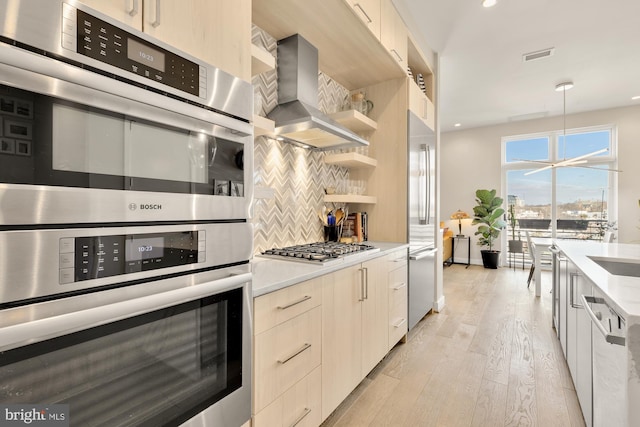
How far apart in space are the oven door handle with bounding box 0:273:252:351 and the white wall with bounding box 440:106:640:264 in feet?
22.6

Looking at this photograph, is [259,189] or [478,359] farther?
[478,359]

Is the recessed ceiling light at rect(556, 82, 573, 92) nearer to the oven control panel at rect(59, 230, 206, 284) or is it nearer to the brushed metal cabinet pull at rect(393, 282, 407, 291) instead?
the brushed metal cabinet pull at rect(393, 282, 407, 291)

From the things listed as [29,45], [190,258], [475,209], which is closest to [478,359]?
[190,258]

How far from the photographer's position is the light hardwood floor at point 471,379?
5.62 ft

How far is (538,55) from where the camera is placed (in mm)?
3469

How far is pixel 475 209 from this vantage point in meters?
6.16

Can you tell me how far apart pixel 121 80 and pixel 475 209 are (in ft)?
21.6

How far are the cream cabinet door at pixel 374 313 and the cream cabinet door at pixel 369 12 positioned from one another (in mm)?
1581

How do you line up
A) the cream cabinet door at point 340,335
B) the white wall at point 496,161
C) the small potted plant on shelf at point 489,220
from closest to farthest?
the cream cabinet door at point 340,335 → the white wall at point 496,161 → the small potted plant on shelf at point 489,220

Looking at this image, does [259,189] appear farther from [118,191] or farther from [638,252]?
[638,252]

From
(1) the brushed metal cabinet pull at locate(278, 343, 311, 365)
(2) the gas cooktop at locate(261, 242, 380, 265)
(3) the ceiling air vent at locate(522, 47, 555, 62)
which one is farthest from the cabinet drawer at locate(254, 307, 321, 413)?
(3) the ceiling air vent at locate(522, 47, 555, 62)

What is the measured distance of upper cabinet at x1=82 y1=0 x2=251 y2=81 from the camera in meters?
0.82

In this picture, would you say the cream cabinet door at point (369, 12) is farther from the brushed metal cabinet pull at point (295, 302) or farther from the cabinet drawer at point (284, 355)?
the cabinet drawer at point (284, 355)

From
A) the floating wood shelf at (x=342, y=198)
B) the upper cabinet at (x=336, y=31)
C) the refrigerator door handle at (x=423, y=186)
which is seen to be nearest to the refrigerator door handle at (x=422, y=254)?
the refrigerator door handle at (x=423, y=186)
